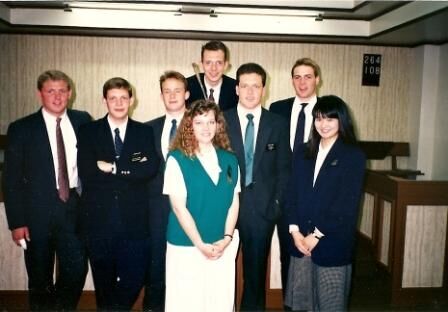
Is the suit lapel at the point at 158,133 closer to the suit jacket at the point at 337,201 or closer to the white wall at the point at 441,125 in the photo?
the suit jacket at the point at 337,201

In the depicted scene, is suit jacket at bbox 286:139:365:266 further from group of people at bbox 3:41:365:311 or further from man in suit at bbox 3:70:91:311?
man in suit at bbox 3:70:91:311

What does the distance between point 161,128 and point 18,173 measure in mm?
883

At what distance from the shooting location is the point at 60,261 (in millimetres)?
2566

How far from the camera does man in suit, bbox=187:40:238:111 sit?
2.92m

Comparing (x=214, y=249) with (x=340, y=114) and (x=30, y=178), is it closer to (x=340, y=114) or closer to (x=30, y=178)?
(x=340, y=114)

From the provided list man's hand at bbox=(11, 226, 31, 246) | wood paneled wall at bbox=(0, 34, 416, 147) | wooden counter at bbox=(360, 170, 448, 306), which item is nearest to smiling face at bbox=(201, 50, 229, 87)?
man's hand at bbox=(11, 226, 31, 246)

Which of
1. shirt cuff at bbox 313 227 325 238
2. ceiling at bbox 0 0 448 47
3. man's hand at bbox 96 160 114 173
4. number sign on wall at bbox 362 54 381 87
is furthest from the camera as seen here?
number sign on wall at bbox 362 54 381 87

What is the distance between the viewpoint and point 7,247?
294cm

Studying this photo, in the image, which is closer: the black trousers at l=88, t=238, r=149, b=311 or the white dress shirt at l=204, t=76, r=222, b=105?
the black trousers at l=88, t=238, r=149, b=311

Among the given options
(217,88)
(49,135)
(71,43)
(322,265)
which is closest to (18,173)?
(49,135)

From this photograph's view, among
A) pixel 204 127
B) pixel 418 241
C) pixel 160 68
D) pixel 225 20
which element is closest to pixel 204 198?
pixel 204 127

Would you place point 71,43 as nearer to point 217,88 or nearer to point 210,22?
point 210,22

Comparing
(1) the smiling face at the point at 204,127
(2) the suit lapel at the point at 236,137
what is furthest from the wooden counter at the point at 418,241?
(1) the smiling face at the point at 204,127

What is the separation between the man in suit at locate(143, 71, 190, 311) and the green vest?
0.34 meters
